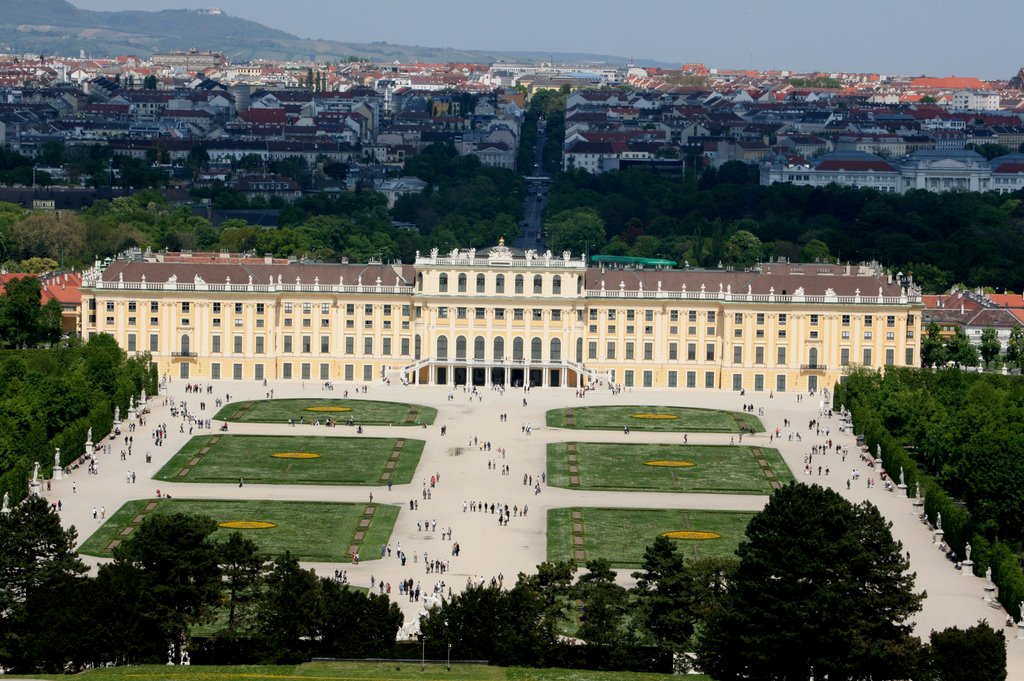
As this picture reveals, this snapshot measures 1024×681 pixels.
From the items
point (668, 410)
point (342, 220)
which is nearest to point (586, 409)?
point (668, 410)

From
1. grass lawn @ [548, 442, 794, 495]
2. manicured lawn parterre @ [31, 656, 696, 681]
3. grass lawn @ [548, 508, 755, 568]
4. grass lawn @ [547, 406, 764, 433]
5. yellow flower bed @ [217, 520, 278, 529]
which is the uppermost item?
grass lawn @ [547, 406, 764, 433]

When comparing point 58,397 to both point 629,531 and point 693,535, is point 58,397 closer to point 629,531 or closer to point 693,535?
point 629,531

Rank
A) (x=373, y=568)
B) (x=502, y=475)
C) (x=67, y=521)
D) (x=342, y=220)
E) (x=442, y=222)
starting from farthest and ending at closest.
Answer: (x=442, y=222) → (x=342, y=220) → (x=502, y=475) → (x=67, y=521) → (x=373, y=568)

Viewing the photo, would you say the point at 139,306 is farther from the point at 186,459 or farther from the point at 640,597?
the point at 640,597

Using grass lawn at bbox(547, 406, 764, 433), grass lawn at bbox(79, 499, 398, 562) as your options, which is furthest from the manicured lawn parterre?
grass lawn at bbox(547, 406, 764, 433)

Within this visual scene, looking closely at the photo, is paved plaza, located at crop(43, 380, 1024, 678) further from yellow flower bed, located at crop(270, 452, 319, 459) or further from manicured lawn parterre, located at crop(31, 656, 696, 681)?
manicured lawn parterre, located at crop(31, 656, 696, 681)

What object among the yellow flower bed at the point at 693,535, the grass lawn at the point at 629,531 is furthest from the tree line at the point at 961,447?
the yellow flower bed at the point at 693,535

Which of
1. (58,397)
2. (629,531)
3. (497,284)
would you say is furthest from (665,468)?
(497,284)
